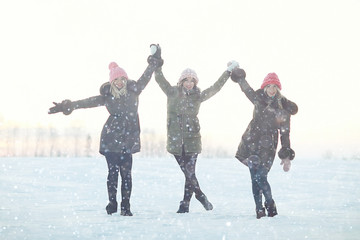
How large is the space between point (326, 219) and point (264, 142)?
4.45 ft

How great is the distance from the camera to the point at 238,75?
664 centimetres

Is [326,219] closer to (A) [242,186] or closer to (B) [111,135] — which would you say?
(B) [111,135]

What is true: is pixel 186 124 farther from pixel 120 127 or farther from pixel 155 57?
pixel 155 57

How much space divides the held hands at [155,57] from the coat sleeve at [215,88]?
32.6 inches

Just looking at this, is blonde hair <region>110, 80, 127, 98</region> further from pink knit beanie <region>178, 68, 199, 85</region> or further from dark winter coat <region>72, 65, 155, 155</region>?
pink knit beanie <region>178, 68, 199, 85</region>

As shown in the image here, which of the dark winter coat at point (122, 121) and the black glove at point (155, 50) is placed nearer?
the dark winter coat at point (122, 121)

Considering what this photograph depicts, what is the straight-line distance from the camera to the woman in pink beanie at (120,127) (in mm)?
6227

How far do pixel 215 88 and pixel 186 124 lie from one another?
2.54 ft

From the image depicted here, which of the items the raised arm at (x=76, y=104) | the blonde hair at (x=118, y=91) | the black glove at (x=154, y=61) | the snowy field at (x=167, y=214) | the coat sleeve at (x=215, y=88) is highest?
the black glove at (x=154, y=61)

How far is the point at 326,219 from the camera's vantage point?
584 cm

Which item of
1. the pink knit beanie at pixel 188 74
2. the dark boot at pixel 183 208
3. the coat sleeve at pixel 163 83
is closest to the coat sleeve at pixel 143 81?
the coat sleeve at pixel 163 83

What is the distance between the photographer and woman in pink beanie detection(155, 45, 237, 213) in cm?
647

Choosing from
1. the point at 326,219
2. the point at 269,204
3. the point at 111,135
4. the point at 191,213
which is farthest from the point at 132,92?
the point at 326,219

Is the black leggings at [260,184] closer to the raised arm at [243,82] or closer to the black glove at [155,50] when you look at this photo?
the raised arm at [243,82]
